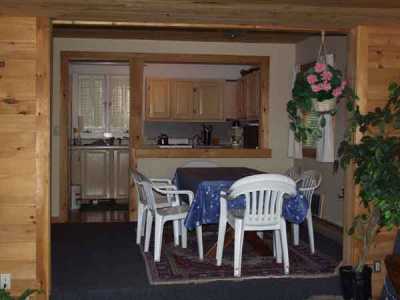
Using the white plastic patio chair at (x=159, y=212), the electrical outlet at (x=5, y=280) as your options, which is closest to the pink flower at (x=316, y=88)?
the white plastic patio chair at (x=159, y=212)

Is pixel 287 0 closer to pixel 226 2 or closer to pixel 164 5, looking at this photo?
pixel 226 2

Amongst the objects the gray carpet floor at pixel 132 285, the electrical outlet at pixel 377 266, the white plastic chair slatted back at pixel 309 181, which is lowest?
the gray carpet floor at pixel 132 285

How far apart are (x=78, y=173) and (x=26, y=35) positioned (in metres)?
5.28

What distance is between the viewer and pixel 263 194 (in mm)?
4195

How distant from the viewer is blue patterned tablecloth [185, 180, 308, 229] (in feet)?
14.5

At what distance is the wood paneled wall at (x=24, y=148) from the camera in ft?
12.1

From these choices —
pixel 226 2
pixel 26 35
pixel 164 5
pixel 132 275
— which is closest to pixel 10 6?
pixel 26 35

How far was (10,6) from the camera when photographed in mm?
3408

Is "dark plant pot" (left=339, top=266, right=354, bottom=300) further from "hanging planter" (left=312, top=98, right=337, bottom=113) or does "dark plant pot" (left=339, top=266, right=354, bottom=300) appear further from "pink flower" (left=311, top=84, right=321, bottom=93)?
"pink flower" (left=311, top=84, right=321, bottom=93)

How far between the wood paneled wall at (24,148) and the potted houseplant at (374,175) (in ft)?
6.91

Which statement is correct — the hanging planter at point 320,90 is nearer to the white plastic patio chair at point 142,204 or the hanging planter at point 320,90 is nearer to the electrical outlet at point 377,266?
the electrical outlet at point 377,266

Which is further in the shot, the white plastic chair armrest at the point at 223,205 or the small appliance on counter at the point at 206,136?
the small appliance on counter at the point at 206,136

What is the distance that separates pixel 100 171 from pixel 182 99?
1871 mm

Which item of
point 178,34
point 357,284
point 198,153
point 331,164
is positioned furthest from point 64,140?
point 357,284
